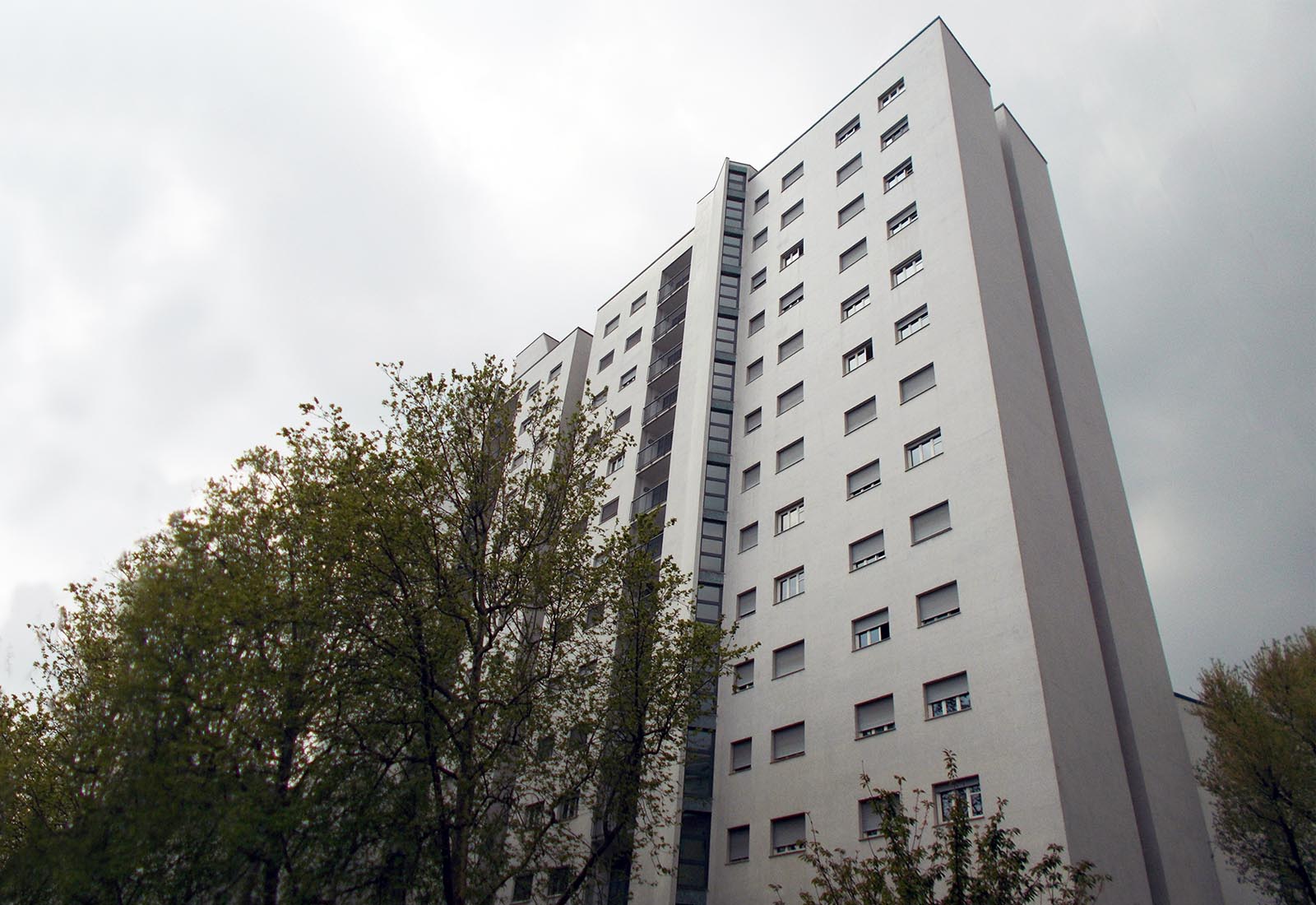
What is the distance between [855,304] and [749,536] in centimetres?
816

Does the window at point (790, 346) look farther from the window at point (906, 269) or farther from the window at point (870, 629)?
the window at point (870, 629)

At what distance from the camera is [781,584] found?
2569 centimetres

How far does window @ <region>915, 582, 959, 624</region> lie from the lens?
67.7 feet

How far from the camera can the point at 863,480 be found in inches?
976

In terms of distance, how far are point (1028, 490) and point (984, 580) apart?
295cm

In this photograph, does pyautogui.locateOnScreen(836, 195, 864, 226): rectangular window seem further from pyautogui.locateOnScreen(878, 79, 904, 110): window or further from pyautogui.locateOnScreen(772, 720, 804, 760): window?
pyautogui.locateOnScreen(772, 720, 804, 760): window

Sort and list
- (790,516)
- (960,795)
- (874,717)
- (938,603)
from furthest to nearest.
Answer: (790,516) < (938,603) < (874,717) < (960,795)

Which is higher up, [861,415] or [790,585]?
[861,415]

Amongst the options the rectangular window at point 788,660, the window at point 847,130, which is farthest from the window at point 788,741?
the window at point 847,130

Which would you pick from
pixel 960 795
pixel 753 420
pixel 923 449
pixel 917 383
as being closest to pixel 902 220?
Result: pixel 917 383

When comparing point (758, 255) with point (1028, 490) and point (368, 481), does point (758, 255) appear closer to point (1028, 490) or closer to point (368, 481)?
point (1028, 490)

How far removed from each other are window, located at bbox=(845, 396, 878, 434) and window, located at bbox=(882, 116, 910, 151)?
436 inches

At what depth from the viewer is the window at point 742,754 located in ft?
76.8

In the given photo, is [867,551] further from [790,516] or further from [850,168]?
[850,168]
